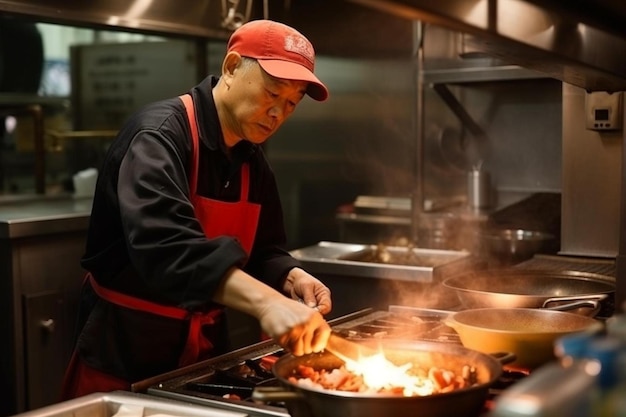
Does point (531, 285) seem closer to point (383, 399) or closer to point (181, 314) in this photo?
point (181, 314)

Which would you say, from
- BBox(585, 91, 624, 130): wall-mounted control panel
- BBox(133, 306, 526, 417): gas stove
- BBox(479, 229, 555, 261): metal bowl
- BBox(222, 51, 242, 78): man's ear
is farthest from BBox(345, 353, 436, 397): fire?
Result: BBox(479, 229, 555, 261): metal bowl

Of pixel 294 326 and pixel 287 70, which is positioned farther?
pixel 287 70

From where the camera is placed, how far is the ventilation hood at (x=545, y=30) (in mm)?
1281

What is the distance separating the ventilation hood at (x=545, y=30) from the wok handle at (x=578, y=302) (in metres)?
0.56

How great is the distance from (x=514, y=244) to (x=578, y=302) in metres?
1.52

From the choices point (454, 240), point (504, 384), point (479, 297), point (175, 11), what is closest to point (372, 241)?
point (454, 240)

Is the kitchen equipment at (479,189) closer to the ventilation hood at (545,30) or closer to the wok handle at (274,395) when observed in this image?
the ventilation hood at (545,30)

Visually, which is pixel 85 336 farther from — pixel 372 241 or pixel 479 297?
pixel 372 241

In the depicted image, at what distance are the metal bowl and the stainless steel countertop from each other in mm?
→ 1758

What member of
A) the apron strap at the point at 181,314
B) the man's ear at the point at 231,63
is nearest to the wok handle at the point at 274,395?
the apron strap at the point at 181,314

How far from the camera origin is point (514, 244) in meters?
A: 3.72

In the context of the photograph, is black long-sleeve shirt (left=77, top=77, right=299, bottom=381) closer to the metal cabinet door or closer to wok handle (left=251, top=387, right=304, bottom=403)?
wok handle (left=251, top=387, right=304, bottom=403)

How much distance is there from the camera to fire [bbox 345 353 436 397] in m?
1.63

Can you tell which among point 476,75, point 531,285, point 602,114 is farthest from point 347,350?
point 476,75
